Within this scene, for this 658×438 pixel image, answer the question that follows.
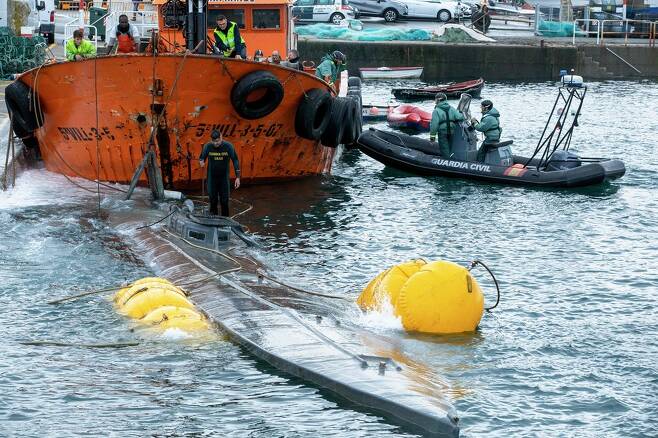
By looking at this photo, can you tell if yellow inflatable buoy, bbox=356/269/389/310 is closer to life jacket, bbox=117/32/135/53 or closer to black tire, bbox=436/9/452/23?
life jacket, bbox=117/32/135/53

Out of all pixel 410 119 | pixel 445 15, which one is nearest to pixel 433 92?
pixel 410 119

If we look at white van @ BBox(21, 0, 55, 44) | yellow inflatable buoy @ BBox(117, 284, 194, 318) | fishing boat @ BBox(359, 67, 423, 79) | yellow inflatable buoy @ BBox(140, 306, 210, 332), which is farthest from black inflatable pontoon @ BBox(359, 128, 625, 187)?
fishing boat @ BBox(359, 67, 423, 79)

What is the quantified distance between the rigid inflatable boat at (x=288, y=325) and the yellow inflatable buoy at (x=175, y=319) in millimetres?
224

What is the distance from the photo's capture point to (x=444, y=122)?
22.8 m

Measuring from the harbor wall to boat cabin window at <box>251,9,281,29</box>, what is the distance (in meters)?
21.0

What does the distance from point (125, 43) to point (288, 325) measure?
1074cm

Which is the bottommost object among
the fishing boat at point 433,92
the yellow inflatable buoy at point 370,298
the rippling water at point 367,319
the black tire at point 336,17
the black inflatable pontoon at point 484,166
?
the rippling water at point 367,319

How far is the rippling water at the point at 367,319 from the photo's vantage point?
33.8 feet

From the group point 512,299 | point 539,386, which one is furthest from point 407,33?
point 539,386

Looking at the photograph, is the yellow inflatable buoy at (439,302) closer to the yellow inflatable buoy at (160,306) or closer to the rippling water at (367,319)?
the rippling water at (367,319)

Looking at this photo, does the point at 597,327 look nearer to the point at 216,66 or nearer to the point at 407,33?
the point at 216,66

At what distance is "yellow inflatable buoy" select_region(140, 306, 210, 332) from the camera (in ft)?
40.0

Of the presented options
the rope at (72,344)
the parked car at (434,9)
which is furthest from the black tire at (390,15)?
the rope at (72,344)

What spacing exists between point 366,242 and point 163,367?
6.86 m
